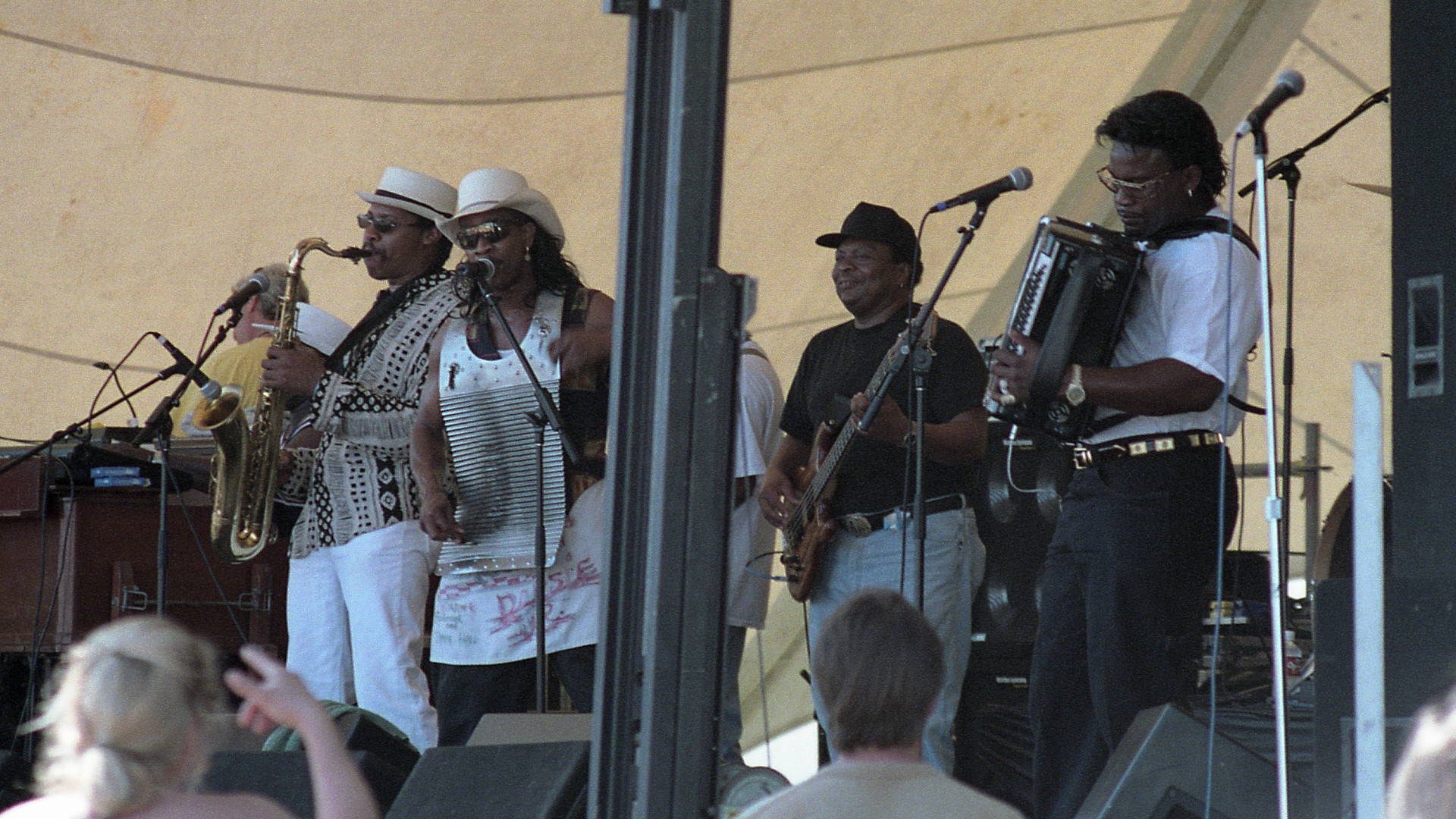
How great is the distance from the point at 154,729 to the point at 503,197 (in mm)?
2406

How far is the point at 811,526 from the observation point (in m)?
4.04

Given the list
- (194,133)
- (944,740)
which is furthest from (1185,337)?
(194,133)

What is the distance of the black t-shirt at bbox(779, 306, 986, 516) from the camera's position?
4.00 metres

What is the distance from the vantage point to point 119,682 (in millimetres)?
1774

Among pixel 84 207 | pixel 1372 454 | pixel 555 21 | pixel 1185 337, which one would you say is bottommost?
pixel 1372 454

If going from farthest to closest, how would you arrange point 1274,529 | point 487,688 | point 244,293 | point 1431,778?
point 244,293
point 487,688
point 1274,529
point 1431,778

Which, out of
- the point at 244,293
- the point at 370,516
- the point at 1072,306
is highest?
the point at 244,293

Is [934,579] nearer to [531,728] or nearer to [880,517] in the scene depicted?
[880,517]

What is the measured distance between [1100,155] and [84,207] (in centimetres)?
434

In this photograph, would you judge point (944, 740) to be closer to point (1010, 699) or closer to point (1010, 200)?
point (1010, 699)

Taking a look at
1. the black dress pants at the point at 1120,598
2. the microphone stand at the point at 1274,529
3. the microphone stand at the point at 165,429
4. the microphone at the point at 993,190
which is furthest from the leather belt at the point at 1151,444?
the microphone stand at the point at 165,429

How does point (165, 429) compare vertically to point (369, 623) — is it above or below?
above

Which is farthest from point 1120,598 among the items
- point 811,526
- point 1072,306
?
point 811,526

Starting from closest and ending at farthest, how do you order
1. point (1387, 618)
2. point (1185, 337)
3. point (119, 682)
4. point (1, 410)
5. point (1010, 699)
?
1. point (119, 682)
2. point (1387, 618)
3. point (1185, 337)
4. point (1010, 699)
5. point (1, 410)
